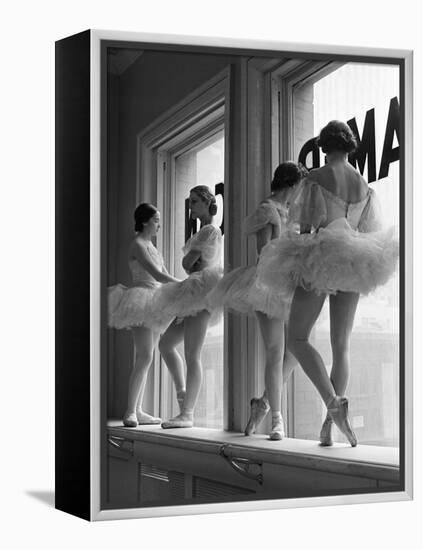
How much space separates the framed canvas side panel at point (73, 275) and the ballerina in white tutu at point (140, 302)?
15 cm

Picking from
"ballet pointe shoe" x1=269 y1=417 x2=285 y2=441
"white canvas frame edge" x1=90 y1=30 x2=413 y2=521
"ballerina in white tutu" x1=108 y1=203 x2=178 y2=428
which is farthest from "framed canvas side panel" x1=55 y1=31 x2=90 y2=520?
"ballet pointe shoe" x1=269 y1=417 x2=285 y2=441

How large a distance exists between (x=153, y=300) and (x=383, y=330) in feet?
3.80

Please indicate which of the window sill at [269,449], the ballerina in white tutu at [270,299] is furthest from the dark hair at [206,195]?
the window sill at [269,449]

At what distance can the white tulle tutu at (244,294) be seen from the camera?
5.30 metres

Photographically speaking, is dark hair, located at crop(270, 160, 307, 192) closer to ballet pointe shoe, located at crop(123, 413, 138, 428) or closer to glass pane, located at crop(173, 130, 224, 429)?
glass pane, located at crop(173, 130, 224, 429)

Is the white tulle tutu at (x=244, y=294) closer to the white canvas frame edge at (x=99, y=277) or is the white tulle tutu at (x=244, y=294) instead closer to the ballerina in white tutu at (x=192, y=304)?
the ballerina in white tutu at (x=192, y=304)

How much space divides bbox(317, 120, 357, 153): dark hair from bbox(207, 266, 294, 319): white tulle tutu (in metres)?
0.68

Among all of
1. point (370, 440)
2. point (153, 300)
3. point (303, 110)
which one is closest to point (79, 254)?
point (153, 300)

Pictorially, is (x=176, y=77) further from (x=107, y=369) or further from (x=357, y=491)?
(x=357, y=491)

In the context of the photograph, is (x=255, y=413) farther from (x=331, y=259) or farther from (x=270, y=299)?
(x=331, y=259)

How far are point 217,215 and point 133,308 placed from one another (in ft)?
1.93

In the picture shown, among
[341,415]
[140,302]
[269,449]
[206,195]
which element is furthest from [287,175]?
[269,449]

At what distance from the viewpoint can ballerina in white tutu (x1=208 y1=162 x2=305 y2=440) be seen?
5320 mm

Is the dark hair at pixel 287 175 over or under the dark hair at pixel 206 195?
over
